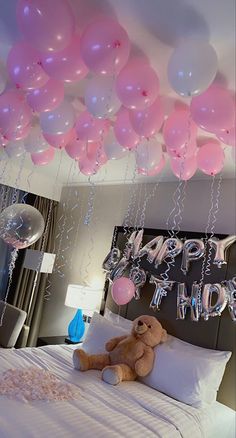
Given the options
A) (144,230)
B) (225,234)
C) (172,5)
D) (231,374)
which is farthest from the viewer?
(144,230)

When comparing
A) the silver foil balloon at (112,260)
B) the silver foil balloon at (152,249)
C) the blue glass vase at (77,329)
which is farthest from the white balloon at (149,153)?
the blue glass vase at (77,329)

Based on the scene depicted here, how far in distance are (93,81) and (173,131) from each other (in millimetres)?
522

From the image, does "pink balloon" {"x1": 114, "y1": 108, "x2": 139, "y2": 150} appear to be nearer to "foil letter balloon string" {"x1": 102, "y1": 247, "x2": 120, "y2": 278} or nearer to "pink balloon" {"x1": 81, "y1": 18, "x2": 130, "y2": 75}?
"pink balloon" {"x1": 81, "y1": 18, "x2": 130, "y2": 75}

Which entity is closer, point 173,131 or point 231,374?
point 173,131

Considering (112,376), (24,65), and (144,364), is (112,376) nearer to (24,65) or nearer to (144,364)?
(144,364)

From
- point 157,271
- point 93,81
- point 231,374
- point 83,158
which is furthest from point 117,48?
point 231,374

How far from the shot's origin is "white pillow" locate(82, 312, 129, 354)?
2.71 metres

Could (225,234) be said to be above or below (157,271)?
above

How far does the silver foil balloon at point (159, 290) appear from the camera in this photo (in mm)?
2779

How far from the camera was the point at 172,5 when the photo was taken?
4.00 feet

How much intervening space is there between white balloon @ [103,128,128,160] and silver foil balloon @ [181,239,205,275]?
925 millimetres

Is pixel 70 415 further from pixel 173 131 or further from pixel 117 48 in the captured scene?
pixel 117 48

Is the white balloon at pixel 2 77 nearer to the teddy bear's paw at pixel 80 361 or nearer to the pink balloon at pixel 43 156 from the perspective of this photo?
the pink balloon at pixel 43 156

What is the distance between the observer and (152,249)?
2.96 metres
